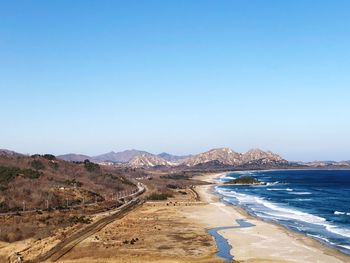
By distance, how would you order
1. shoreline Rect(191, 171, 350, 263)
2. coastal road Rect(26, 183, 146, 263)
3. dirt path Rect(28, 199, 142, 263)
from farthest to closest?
coastal road Rect(26, 183, 146, 263) → dirt path Rect(28, 199, 142, 263) → shoreline Rect(191, 171, 350, 263)

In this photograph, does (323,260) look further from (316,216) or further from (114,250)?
(316,216)

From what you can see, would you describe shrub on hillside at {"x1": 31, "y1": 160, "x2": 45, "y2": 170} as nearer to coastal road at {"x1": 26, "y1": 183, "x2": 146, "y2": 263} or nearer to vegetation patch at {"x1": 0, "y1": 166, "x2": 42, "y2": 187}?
vegetation patch at {"x1": 0, "y1": 166, "x2": 42, "y2": 187}

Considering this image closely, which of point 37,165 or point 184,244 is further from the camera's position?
point 37,165

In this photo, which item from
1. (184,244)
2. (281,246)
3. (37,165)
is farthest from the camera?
(37,165)

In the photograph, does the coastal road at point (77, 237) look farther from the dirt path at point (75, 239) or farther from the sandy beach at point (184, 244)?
the sandy beach at point (184, 244)

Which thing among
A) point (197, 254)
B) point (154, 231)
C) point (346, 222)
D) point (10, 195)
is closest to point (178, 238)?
point (154, 231)

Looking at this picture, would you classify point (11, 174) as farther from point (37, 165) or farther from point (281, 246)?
point (281, 246)

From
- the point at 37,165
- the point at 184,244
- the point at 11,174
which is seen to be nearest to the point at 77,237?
the point at 184,244

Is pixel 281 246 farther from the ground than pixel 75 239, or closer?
closer

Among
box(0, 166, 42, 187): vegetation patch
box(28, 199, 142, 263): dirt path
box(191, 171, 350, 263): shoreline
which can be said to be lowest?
box(191, 171, 350, 263): shoreline

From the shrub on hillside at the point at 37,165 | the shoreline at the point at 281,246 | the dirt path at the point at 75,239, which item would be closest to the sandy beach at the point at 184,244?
the shoreline at the point at 281,246

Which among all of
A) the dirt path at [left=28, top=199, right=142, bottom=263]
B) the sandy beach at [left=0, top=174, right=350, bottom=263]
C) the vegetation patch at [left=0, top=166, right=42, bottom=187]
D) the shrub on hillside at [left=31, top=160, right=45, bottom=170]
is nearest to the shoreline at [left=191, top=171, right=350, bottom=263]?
the sandy beach at [left=0, top=174, right=350, bottom=263]
